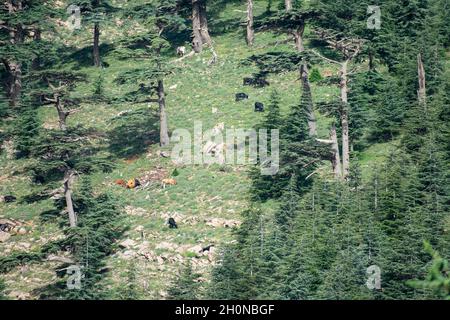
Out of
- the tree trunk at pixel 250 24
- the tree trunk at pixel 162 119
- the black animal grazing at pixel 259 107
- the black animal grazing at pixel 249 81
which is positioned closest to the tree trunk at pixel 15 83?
the tree trunk at pixel 162 119

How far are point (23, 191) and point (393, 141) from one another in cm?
2339

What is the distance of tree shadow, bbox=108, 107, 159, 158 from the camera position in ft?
241

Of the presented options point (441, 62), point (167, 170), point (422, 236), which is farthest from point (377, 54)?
point (422, 236)

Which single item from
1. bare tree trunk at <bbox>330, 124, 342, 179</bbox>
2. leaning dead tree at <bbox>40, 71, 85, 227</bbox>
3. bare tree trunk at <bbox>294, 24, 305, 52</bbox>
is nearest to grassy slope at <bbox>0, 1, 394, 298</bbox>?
bare tree trunk at <bbox>330, 124, 342, 179</bbox>

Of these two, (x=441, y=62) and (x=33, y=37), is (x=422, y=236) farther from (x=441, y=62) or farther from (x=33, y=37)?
(x=33, y=37)

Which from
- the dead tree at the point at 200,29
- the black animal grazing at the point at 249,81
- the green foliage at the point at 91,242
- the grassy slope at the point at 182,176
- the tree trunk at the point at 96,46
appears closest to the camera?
the green foliage at the point at 91,242

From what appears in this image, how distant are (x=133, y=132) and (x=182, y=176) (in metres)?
8.25

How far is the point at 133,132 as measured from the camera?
7694 cm

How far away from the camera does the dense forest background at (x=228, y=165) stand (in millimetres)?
56375

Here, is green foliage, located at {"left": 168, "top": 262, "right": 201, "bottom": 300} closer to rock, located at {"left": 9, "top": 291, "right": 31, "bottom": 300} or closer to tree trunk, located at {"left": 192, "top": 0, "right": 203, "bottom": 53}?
rock, located at {"left": 9, "top": 291, "right": 31, "bottom": 300}

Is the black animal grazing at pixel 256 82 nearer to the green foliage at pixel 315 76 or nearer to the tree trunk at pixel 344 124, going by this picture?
the green foliage at pixel 315 76

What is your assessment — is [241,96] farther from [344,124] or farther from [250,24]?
[344,124]

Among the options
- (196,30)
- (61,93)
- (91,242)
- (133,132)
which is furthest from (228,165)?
(196,30)

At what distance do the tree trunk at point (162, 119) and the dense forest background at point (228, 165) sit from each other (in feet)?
0.36
